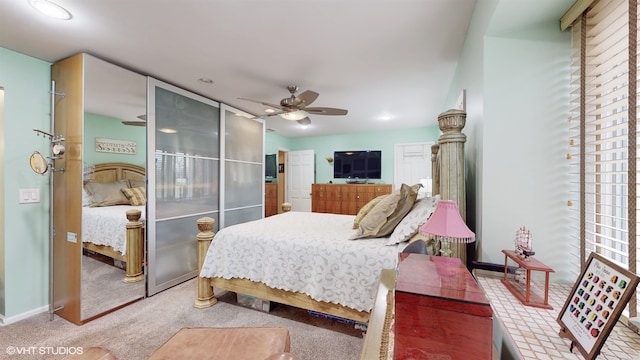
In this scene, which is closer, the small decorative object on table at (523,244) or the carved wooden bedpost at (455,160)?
the small decorative object on table at (523,244)

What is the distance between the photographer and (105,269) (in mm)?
2441

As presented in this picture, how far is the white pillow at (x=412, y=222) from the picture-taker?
1852 mm

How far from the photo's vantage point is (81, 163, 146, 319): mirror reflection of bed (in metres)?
2.24

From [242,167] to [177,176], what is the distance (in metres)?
1.10

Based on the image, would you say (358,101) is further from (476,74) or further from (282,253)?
(282,253)

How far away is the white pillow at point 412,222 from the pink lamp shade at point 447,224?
75 centimetres

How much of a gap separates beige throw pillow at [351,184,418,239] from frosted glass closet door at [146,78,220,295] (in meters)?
2.16

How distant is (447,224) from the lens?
1092 millimetres

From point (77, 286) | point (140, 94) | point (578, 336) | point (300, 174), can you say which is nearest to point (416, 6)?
point (578, 336)

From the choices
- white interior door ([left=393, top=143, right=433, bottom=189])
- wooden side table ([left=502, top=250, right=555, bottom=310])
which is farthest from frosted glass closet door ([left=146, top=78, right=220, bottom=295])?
white interior door ([left=393, top=143, right=433, bottom=189])

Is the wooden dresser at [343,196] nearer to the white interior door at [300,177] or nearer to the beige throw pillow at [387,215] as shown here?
the white interior door at [300,177]

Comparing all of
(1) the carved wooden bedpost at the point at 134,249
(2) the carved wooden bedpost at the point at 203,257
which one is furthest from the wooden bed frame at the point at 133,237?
(2) the carved wooden bedpost at the point at 203,257

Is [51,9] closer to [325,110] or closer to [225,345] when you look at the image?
[325,110]

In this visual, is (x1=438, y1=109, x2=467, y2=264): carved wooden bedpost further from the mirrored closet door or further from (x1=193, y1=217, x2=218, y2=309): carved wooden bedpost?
the mirrored closet door
